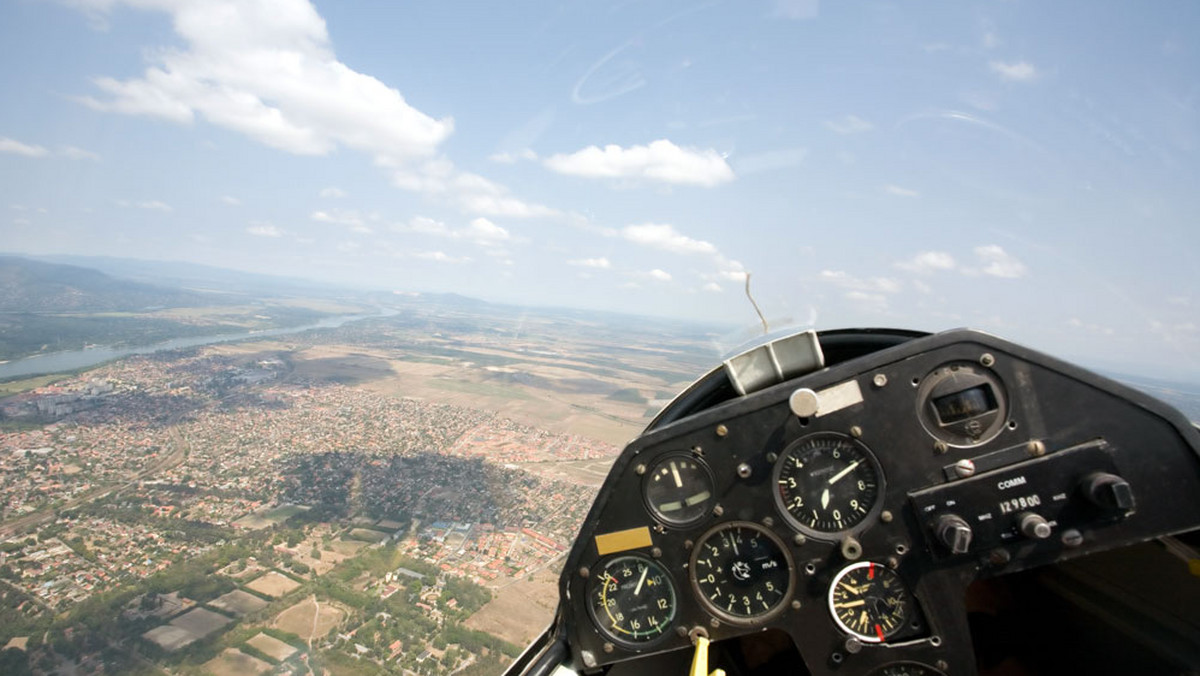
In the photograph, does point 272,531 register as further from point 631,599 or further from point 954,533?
point 954,533

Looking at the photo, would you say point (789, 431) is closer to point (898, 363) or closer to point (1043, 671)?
point (898, 363)

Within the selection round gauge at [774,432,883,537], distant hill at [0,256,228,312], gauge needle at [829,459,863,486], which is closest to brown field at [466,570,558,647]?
round gauge at [774,432,883,537]

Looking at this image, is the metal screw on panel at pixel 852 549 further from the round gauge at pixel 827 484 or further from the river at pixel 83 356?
the river at pixel 83 356

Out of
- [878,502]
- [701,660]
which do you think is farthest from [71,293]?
[878,502]

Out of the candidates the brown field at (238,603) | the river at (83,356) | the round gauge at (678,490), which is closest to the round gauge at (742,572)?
the round gauge at (678,490)

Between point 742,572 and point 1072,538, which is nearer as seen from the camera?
point 1072,538

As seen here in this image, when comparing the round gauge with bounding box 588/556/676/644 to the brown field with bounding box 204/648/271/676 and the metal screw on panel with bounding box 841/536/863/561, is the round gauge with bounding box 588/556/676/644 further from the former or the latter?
the brown field with bounding box 204/648/271/676
